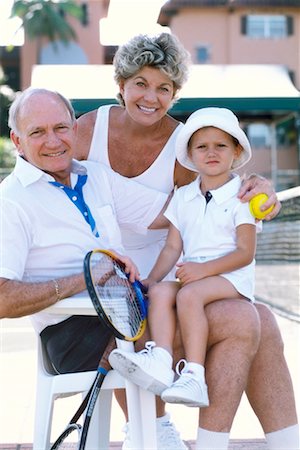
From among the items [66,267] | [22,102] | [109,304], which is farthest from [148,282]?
[22,102]

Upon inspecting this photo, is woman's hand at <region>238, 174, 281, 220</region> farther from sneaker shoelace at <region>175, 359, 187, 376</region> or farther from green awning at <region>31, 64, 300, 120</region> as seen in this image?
green awning at <region>31, 64, 300, 120</region>

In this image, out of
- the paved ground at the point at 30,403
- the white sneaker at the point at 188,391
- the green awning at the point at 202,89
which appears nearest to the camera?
the white sneaker at the point at 188,391

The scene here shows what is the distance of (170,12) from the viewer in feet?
113

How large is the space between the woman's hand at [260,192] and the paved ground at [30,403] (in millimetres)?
1354

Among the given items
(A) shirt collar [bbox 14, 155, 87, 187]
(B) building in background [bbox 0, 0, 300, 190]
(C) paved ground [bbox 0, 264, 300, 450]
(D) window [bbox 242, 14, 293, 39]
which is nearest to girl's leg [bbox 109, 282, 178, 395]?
(A) shirt collar [bbox 14, 155, 87, 187]

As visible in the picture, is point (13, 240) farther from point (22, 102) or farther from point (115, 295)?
point (22, 102)

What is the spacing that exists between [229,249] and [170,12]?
3290 cm

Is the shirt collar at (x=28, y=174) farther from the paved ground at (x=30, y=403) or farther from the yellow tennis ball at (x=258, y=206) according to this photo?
the paved ground at (x=30, y=403)

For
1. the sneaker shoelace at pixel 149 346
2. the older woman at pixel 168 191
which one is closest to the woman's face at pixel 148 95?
the older woman at pixel 168 191

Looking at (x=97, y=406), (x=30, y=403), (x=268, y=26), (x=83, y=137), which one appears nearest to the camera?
(x=97, y=406)

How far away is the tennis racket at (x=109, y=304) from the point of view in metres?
2.45

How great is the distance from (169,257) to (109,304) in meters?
0.48

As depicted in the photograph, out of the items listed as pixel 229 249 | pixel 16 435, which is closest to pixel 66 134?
pixel 229 249

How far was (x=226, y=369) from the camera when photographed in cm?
253
